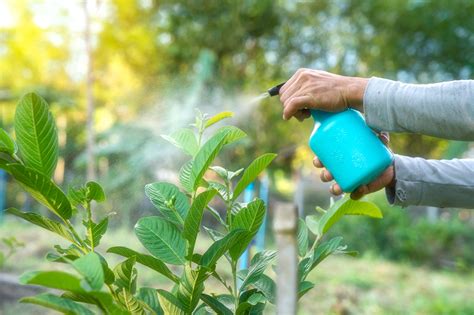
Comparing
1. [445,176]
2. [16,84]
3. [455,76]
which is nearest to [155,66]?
[16,84]

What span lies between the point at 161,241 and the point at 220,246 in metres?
0.10

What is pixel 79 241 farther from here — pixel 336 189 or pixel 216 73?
pixel 216 73

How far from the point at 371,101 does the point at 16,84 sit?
9.69m

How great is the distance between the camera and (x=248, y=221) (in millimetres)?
881

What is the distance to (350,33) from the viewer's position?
10.8m

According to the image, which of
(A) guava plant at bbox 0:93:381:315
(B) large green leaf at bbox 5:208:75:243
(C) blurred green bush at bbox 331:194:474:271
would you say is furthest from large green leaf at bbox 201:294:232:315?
(C) blurred green bush at bbox 331:194:474:271

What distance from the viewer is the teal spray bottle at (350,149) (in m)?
1.01

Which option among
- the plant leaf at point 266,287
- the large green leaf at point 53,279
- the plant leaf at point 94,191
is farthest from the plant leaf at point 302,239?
the large green leaf at point 53,279

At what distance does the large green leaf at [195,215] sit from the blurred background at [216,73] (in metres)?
5.12

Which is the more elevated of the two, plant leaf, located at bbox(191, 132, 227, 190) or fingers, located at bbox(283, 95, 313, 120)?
plant leaf, located at bbox(191, 132, 227, 190)

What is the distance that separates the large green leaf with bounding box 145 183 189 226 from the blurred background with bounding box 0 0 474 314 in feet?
16.6

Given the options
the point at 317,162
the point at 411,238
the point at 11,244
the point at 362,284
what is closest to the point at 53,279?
the point at 317,162

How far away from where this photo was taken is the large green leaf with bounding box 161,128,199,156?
1009mm

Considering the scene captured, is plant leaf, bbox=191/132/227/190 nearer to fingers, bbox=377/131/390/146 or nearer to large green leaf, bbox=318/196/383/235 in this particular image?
large green leaf, bbox=318/196/383/235
